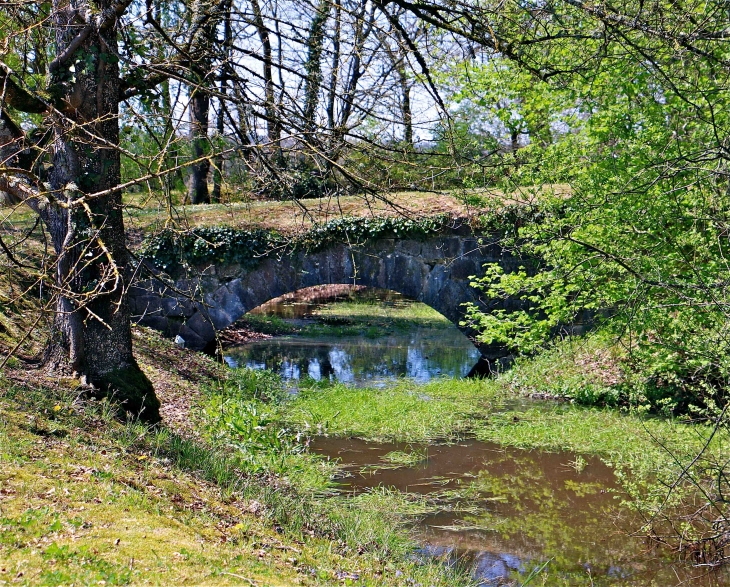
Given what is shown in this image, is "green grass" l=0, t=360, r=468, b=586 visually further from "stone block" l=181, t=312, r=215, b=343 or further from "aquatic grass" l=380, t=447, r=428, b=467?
"stone block" l=181, t=312, r=215, b=343

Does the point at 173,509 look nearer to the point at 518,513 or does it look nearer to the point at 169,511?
the point at 169,511

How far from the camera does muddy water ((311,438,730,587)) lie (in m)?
4.93

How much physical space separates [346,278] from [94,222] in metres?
6.73

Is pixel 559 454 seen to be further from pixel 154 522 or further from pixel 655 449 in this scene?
pixel 154 522

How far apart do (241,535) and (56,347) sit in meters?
2.62

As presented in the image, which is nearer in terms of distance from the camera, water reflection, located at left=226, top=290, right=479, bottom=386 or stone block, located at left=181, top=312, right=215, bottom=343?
stone block, located at left=181, top=312, right=215, bottom=343

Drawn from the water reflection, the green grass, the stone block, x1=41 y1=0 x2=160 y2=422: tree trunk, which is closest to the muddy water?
the green grass

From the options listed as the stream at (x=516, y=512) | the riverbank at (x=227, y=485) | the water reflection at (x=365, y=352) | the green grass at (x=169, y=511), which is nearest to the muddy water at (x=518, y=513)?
the stream at (x=516, y=512)

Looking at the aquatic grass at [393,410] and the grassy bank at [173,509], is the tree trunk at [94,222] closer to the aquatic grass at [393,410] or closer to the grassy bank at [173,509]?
the grassy bank at [173,509]

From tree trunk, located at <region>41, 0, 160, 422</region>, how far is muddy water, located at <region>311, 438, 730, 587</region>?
7.57 feet

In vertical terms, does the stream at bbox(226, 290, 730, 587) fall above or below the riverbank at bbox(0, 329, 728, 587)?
below

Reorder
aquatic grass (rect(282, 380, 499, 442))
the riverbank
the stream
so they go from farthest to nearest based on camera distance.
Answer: aquatic grass (rect(282, 380, 499, 442))
the stream
the riverbank

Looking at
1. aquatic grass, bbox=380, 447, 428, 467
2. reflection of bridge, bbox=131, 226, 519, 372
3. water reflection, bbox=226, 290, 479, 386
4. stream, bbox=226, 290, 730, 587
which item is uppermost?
reflection of bridge, bbox=131, 226, 519, 372

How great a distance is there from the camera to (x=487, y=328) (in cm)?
1138
